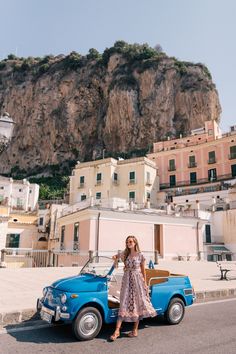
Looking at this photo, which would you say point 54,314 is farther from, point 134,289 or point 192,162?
point 192,162

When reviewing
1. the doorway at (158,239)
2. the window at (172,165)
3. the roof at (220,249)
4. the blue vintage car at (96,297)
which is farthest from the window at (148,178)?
the blue vintage car at (96,297)

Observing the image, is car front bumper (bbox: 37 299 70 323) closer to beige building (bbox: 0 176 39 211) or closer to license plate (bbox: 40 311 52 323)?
license plate (bbox: 40 311 52 323)

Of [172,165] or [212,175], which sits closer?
[212,175]

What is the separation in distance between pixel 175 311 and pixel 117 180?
118 ft

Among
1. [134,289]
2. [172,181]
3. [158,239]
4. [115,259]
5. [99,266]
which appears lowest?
[134,289]

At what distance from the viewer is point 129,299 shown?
5.23 m

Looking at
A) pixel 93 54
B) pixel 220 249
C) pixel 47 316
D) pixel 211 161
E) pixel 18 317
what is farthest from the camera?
pixel 93 54

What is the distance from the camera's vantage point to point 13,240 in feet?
104

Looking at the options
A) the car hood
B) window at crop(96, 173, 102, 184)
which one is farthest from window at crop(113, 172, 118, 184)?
the car hood

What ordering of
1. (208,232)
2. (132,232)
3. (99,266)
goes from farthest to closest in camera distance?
(208,232), (132,232), (99,266)

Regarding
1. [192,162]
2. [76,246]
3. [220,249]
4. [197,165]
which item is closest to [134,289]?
[76,246]

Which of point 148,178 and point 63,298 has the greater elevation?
point 148,178

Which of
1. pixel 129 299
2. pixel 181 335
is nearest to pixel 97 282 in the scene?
pixel 129 299

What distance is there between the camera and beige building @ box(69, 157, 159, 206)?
4100 centimetres
